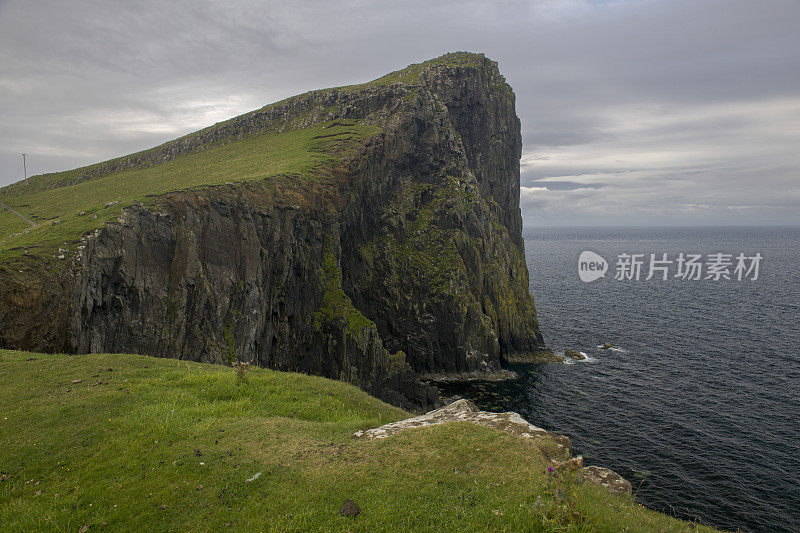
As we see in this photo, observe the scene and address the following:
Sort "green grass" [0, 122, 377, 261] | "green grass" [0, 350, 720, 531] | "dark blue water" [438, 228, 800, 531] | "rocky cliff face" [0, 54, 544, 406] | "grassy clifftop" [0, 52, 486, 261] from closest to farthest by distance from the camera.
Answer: "green grass" [0, 350, 720, 531] < "rocky cliff face" [0, 54, 544, 406] < "green grass" [0, 122, 377, 261] < "dark blue water" [438, 228, 800, 531] < "grassy clifftop" [0, 52, 486, 261]

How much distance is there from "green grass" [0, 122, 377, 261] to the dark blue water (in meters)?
48.1

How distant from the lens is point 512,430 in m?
17.5

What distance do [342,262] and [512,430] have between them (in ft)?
184

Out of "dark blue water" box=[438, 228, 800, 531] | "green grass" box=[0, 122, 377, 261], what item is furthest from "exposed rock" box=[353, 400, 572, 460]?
"green grass" box=[0, 122, 377, 261]

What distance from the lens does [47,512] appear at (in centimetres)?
1188

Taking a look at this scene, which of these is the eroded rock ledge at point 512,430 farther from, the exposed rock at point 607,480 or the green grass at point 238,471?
the green grass at point 238,471

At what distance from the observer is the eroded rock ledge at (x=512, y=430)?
1564 cm

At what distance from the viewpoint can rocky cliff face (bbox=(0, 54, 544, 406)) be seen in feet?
118

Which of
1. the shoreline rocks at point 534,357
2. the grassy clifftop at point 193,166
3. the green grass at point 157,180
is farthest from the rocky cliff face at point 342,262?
the green grass at point 157,180

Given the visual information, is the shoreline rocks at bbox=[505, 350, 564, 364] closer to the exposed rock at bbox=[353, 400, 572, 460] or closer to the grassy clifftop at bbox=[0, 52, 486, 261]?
the grassy clifftop at bbox=[0, 52, 486, 261]

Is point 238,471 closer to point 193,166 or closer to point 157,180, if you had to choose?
point 157,180

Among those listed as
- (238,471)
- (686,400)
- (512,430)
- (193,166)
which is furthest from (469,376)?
(238,471)

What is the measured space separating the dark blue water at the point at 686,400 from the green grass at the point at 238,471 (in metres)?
32.6

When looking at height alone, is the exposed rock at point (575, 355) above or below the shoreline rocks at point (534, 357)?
above
